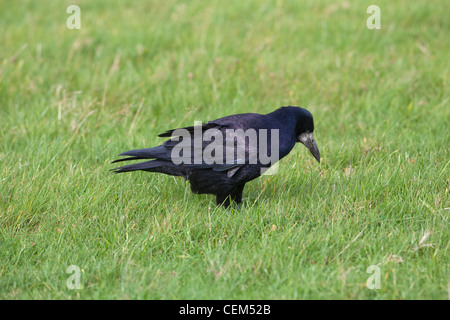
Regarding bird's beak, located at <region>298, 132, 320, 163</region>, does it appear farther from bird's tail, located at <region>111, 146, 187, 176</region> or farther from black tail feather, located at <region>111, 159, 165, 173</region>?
black tail feather, located at <region>111, 159, 165, 173</region>

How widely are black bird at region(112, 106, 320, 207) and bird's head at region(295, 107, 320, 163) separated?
0.05ft

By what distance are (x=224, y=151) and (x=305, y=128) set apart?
0.68m

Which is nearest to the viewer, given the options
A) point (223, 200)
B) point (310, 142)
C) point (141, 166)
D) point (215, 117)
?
point (141, 166)

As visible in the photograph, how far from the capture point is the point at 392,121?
5371 millimetres

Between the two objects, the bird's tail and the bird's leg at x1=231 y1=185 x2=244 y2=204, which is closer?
the bird's tail

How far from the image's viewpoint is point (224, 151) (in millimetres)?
3857

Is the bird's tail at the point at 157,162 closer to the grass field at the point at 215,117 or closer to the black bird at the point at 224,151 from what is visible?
the black bird at the point at 224,151

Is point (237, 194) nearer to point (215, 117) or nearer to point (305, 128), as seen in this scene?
point (305, 128)

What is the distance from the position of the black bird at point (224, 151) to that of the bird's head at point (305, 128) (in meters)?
0.02

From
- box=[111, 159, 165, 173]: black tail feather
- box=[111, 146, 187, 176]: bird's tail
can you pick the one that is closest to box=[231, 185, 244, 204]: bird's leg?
box=[111, 146, 187, 176]: bird's tail

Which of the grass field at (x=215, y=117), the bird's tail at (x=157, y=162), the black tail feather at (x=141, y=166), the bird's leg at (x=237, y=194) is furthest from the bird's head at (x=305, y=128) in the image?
the black tail feather at (x=141, y=166)

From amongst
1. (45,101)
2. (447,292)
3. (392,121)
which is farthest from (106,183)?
(392,121)

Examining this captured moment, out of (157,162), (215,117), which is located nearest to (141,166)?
(157,162)

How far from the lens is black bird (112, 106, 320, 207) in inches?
151
